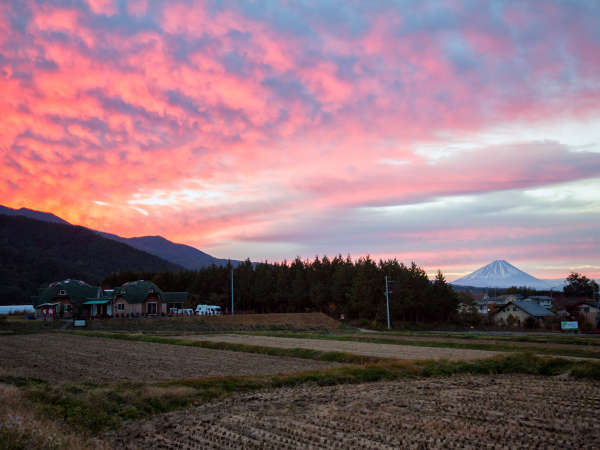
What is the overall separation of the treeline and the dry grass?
56.7 m

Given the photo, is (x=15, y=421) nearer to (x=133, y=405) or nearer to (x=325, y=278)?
(x=133, y=405)

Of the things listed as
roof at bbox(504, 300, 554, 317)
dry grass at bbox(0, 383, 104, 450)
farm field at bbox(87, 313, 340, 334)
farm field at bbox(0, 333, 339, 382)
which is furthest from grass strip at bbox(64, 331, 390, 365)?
roof at bbox(504, 300, 554, 317)

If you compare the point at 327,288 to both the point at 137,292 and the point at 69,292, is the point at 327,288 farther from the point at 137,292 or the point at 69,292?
the point at 69,292

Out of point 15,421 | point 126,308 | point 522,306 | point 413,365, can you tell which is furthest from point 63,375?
point 522,306

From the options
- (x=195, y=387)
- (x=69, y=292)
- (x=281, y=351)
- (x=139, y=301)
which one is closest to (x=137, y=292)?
(x=139, y=301)

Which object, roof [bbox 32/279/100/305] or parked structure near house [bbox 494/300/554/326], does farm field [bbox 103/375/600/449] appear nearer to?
parked structure near house [bbox 494/300/554/326]

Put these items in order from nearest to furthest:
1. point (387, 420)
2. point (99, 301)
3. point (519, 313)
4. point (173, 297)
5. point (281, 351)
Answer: point (387, 420) → point (281, 351) → point (519, 313) → point (99, 301) → point (173, 297)

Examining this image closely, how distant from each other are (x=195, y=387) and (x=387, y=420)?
7.47 meters

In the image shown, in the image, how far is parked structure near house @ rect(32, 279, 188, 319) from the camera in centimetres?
7656

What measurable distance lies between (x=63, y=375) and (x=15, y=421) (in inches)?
436

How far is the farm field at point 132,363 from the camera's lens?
20656 millimetres

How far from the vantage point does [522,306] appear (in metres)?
74.9

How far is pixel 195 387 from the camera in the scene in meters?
16.9

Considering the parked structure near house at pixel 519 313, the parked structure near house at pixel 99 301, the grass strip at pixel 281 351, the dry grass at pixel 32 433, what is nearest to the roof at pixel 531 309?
the parked structure near house at pixel 519 313
